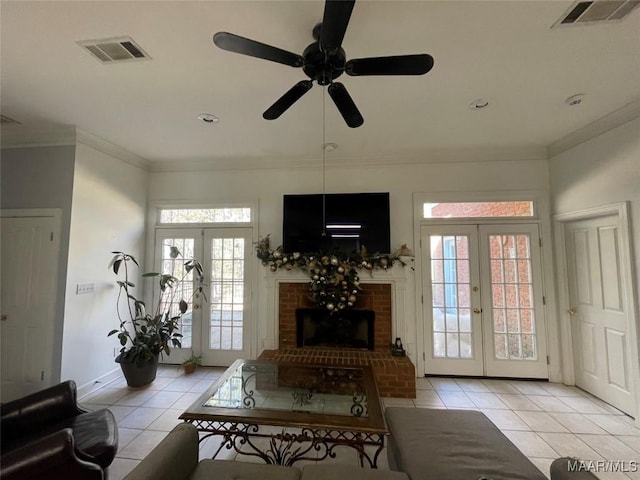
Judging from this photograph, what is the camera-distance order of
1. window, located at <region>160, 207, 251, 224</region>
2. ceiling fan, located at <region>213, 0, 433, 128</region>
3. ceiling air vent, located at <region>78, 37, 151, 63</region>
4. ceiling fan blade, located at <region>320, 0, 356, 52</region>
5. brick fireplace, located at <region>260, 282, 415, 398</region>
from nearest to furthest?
ceiling fan blade, located at <region>320, 0, 356, 52</region> < ceiling fan, located at <region>213, 0, 433, 128</region> < ceiling air vent, located at <region>78, 37, 151, 63</region> < brick fireplace, located at <region>260, 282, 415, 398</region> < window, located at <region>160, 207, 251, 224</region>

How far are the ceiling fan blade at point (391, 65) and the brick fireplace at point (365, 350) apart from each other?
9.29ft

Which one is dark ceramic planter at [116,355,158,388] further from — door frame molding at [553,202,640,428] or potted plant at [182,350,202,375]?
Result: door frame molding at [553,202,640,428]

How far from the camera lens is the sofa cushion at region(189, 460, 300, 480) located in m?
A: 1.42

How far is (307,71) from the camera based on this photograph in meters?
1.63

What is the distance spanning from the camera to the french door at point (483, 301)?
3645 millimetres

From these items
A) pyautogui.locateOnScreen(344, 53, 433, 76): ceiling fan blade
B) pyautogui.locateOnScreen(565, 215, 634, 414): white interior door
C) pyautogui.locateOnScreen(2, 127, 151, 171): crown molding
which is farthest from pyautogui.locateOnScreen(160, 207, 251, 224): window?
pyautogui.locateOnScreen(565, 215, 634, 414): white interior door

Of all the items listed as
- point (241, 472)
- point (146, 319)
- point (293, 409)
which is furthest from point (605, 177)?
point (146, 319)

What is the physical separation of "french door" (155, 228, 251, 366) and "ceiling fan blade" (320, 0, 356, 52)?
314 centimetres

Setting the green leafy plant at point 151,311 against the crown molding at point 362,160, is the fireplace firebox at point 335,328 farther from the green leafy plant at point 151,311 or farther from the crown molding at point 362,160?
the crown molding at point 362,160

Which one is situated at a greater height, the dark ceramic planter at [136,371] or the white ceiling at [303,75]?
the white ceiling at [303,75]

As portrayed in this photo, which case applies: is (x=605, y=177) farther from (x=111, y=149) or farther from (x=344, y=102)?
(x=111, y=149)

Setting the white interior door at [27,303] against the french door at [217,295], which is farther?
the french door at [217,295]

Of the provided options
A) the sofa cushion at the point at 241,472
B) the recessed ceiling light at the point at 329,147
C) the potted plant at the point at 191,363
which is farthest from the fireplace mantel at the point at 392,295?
the sofa cushion at the point at 241,472

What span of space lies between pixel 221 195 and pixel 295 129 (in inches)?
68.3
